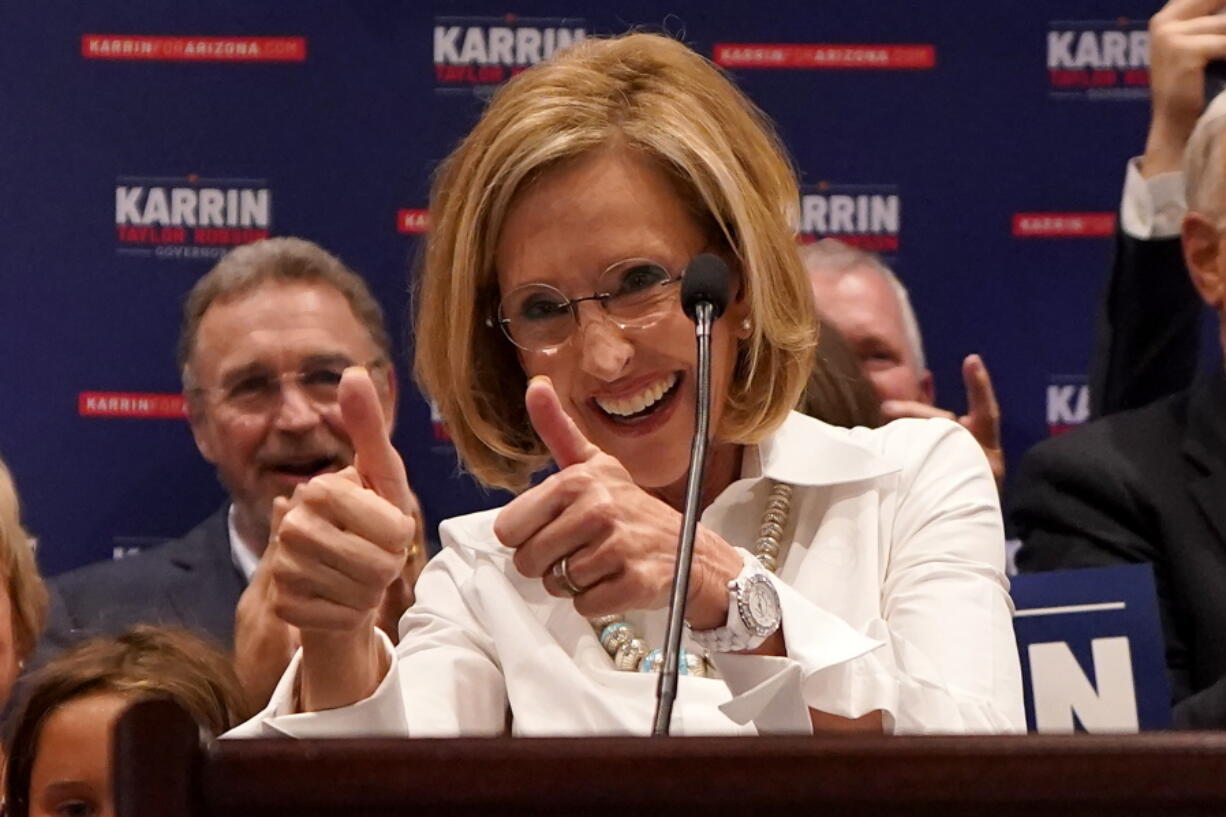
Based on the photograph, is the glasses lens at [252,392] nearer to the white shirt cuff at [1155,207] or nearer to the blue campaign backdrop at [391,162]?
the blue campaign backdrop at [391,162]

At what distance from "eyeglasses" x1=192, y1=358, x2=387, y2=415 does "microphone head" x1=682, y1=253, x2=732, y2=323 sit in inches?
76.2

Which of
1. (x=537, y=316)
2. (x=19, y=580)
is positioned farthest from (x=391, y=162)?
(x=537, y=316)

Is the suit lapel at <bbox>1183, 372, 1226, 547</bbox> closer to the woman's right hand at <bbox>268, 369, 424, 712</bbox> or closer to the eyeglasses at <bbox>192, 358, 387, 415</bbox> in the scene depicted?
the woman's right hand at <bbox>268, 369, 424, 712</bbox>

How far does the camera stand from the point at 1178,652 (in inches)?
99.9

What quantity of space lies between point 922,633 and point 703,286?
44cm

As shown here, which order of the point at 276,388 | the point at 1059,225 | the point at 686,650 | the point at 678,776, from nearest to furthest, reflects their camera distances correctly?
the point at 678,776
the point at 686,650
the point at 276,388
the point at 1059,225

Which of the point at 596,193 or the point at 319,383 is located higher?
the point at 596,193

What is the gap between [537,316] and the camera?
194cm

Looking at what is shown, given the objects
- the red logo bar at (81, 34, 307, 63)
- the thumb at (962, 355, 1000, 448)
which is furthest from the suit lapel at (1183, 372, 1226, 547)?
the red logo bar at (81, 34, 307, 63)

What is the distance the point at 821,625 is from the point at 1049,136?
2.45 m

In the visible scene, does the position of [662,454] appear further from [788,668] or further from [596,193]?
[788,668]

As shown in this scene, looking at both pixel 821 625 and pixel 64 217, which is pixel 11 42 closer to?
pixel 64 217

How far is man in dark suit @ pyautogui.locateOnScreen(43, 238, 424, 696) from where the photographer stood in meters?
Result: 3.39

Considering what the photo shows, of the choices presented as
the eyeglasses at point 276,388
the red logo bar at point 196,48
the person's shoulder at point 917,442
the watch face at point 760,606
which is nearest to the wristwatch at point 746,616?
the watch face at point 760,606
